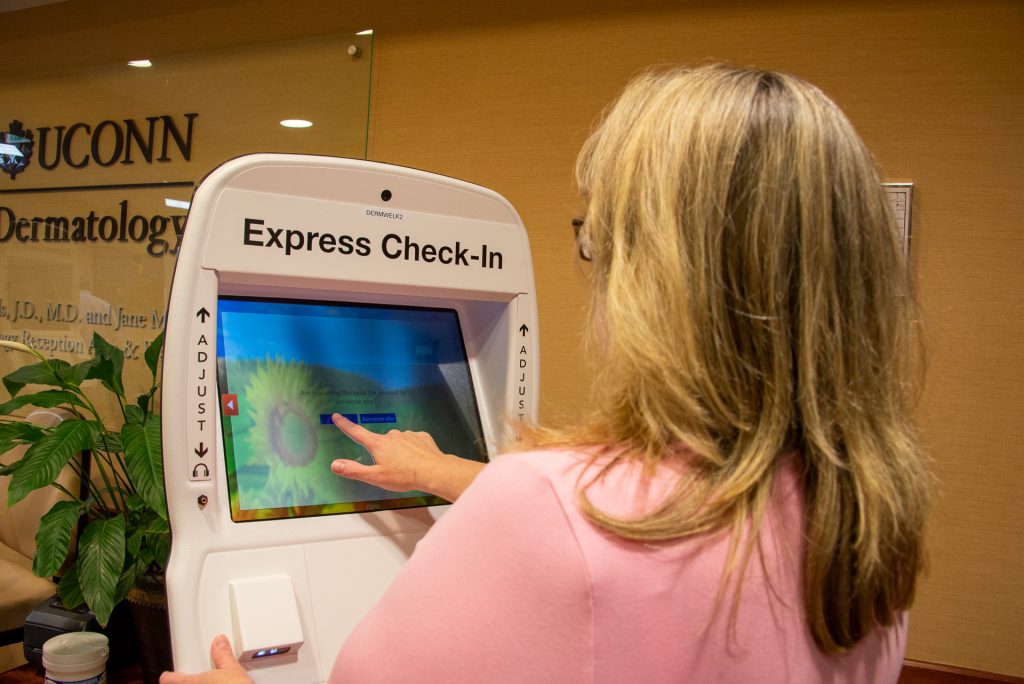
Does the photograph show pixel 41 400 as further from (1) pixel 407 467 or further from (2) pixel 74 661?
(1) pixel 407 467

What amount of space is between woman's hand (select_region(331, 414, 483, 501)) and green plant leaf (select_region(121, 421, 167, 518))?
63 centimetres

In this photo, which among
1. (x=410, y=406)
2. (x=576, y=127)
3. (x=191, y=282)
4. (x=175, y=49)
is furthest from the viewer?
(x=175, y=49)

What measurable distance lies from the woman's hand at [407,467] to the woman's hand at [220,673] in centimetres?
29

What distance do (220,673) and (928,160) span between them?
2.12 metres

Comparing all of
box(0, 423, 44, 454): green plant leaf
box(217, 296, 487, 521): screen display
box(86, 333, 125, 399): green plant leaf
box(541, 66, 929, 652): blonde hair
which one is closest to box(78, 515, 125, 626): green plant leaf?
box(0, 423, 44, 454): green plant leaf

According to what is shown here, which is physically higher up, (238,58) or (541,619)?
(238,58)

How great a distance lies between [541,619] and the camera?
0.62m

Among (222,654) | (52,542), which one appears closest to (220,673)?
(222,654)

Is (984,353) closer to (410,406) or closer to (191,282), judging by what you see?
(410,406)

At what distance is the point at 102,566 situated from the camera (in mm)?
1613

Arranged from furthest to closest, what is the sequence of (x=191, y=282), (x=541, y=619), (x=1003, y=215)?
(x=1003, y=215), (x=191, y=282), (x=541, y=619)

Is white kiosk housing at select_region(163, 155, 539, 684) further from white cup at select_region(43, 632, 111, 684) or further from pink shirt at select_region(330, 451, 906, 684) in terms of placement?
white cup at select_region(43, 632, 111, 684)

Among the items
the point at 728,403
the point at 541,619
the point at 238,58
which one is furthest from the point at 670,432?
the point at 238,58

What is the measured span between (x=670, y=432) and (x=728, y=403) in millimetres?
53
